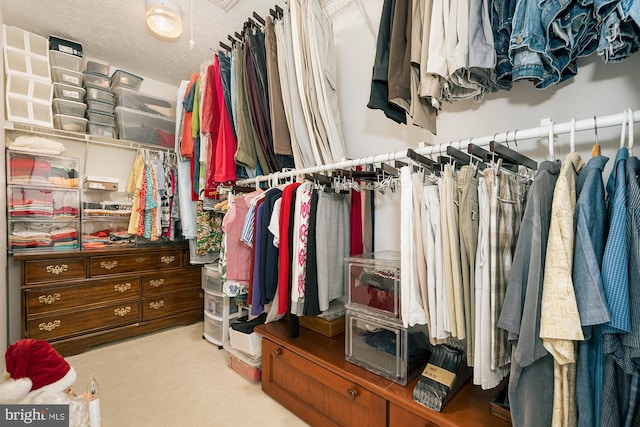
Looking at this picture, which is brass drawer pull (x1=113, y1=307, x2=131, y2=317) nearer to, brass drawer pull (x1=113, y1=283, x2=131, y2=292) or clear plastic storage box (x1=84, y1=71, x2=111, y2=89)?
brass drawer pull (x1=113, y1=283, x2=131, y2=292)

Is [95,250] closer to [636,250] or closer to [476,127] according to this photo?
[476,127]

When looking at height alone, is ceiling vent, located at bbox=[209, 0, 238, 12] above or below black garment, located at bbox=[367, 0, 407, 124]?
above

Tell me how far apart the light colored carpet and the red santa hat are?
3.24ft

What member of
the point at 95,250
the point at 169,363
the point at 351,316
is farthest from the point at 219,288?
the point at 351,316

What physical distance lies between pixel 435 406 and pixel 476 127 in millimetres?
1249

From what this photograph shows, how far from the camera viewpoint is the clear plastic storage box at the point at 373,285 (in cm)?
127

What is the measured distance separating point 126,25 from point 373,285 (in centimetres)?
283

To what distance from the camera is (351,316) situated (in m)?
1.42

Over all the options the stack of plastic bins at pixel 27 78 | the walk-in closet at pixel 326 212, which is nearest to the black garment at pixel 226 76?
the walk-in closet at pixel 326 212

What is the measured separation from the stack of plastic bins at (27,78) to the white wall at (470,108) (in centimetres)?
245

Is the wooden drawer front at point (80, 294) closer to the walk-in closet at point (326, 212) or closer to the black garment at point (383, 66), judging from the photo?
the walk-in closet at point (326, 212)

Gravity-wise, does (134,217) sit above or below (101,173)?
below

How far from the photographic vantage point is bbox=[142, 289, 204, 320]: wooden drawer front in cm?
275

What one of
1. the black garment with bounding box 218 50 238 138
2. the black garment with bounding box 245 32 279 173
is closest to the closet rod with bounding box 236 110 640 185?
the black garment with bounding box 245 32 279 173
